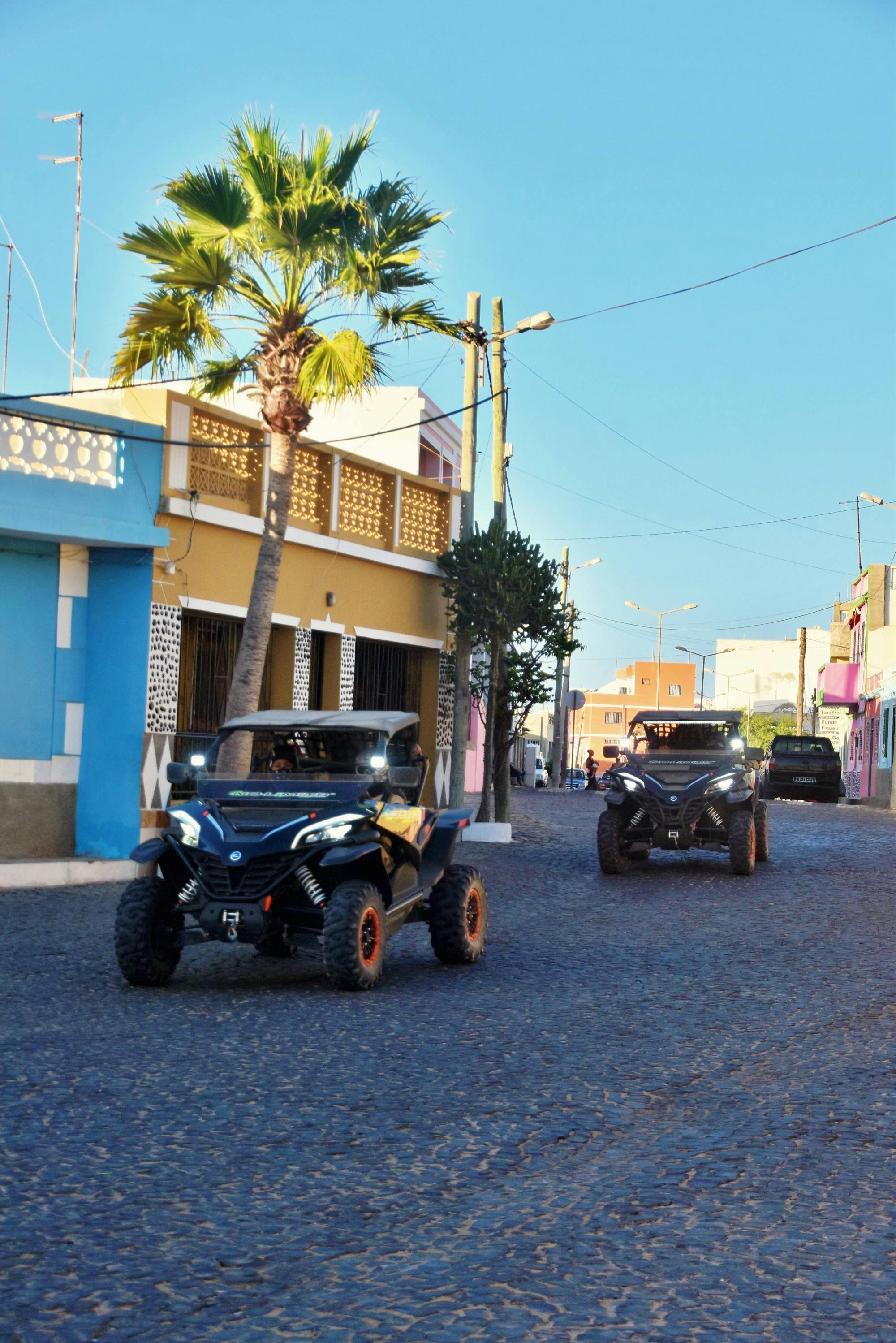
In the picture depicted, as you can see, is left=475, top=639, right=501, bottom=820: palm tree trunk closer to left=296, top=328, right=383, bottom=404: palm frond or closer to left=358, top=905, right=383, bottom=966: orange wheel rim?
left=296, top=328, right=383, bottom=404: palm frond

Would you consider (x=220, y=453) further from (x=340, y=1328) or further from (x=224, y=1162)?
(x=340, y=1328)

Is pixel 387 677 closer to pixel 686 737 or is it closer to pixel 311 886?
pixel 686 737

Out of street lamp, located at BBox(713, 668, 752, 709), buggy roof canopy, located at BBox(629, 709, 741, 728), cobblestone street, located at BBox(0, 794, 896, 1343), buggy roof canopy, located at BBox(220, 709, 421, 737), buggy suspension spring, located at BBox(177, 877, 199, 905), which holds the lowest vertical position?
cobblestone street, located at BBox(0, 794, 896, 1343)

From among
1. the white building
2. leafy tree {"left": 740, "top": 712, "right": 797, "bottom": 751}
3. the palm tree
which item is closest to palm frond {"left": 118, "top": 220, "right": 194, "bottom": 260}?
the palm tree

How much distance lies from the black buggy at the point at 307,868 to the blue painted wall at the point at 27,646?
21.1ft

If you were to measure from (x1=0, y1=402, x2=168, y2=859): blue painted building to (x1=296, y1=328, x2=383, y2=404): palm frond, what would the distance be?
73.7 inches

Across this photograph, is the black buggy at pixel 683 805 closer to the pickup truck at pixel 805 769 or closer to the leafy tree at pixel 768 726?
the pickup truck at pixel 805 769

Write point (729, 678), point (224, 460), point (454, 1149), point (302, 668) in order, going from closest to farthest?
1. point (454, 1149)
2. point (224, 460)
3. point (302, 668)
4. point (729, 678)

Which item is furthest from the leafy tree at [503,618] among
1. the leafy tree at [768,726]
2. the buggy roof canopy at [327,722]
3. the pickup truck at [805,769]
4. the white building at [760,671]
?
the white building at [760,671]

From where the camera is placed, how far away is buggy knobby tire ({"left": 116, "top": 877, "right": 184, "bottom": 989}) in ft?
31.3

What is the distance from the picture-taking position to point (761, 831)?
18.7m

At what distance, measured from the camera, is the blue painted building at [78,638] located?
16.6m

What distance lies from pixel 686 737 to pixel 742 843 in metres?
2.24

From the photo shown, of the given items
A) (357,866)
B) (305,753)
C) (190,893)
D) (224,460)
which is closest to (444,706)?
(224,460)
